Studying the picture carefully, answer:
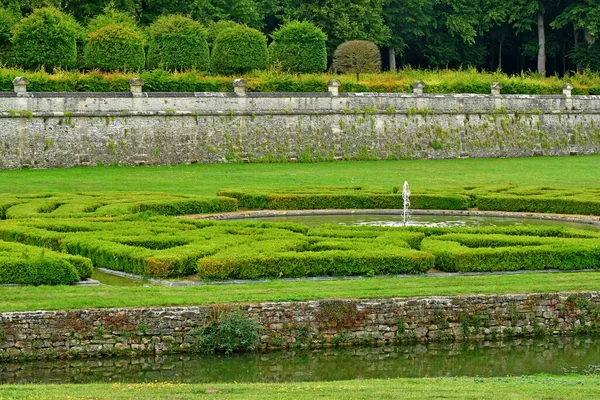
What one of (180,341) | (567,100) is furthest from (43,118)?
(180,341)

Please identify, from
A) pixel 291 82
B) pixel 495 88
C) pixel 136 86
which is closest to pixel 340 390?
pixel 136 86

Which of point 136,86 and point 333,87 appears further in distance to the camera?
point 333,87

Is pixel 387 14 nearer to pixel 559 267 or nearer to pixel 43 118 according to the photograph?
pixel 43 118

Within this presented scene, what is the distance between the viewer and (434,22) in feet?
203

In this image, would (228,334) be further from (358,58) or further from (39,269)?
(358,58)

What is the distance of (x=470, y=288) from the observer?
1616cm

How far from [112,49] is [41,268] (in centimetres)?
2745

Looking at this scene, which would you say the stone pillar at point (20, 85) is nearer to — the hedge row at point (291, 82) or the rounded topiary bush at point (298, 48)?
the hedge row at point (291, 82)

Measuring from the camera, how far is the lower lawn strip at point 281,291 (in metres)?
14.9

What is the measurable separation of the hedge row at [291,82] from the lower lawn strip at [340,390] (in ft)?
93.8

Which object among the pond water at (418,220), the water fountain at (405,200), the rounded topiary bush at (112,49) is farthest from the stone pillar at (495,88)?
the water fountain at (405,200)

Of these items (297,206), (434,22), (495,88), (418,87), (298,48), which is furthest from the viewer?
(434,22)

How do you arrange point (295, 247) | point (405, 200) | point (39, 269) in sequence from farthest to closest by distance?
point (405, 200)
point (295, 247)
point (39, 269)

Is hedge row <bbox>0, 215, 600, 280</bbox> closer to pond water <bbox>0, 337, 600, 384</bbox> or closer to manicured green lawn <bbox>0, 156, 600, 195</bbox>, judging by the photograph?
pond water <bbox>0, 337, 600, 384</bbox>
